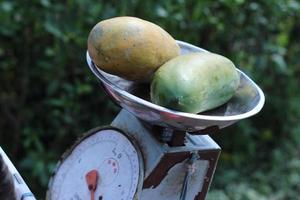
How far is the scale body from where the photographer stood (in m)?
1.12

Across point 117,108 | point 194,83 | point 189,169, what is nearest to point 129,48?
point 194,83

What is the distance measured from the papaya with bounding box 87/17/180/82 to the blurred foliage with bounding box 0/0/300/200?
1057mm

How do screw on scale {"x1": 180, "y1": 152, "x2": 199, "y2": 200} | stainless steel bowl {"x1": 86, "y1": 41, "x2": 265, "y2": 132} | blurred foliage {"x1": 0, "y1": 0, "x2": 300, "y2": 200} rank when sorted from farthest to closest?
1. blurred foliage {"x1": 0, "y1": 0, "x2": 300, "y2": 200}
2. screw on scale {"x1": 180, "y1": 152, "x2": 199, "y2": 200}
3. stainless steel bowl {"x1": 86, "y1": 41, "x2": 265, "y2": 132}

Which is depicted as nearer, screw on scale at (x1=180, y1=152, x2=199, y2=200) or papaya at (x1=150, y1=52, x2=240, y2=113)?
papaya at (x1=150, y1=52, x2=240, y2=113)

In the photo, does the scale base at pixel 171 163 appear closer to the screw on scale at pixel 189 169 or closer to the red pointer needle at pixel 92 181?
the screw on scale at pixel 189 169

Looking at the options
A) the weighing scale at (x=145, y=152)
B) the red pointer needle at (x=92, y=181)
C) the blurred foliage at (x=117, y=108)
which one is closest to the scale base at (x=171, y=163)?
the weighing scale at (x=145, y=152)

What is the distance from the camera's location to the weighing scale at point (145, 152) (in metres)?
1.12

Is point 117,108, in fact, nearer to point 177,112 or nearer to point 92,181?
point 92,181

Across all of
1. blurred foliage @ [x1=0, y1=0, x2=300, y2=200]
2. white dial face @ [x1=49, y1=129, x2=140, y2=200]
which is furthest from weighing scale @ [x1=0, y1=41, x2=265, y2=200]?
Result: blurred foliage @ [x1=0, y1=0, x2=300, y2=200]

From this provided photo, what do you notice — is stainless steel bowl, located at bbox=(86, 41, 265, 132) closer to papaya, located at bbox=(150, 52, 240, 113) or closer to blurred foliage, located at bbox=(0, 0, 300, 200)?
papaya, located at bbox=(150, 52, 240, 113)

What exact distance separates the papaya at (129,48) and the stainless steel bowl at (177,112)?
37 mm

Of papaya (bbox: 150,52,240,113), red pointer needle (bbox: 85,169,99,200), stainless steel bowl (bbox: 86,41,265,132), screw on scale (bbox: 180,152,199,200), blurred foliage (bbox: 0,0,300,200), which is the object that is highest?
papaya (bbox: 150,52,240,113)

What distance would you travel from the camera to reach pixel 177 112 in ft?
3.42

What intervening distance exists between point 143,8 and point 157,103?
1236 mm
